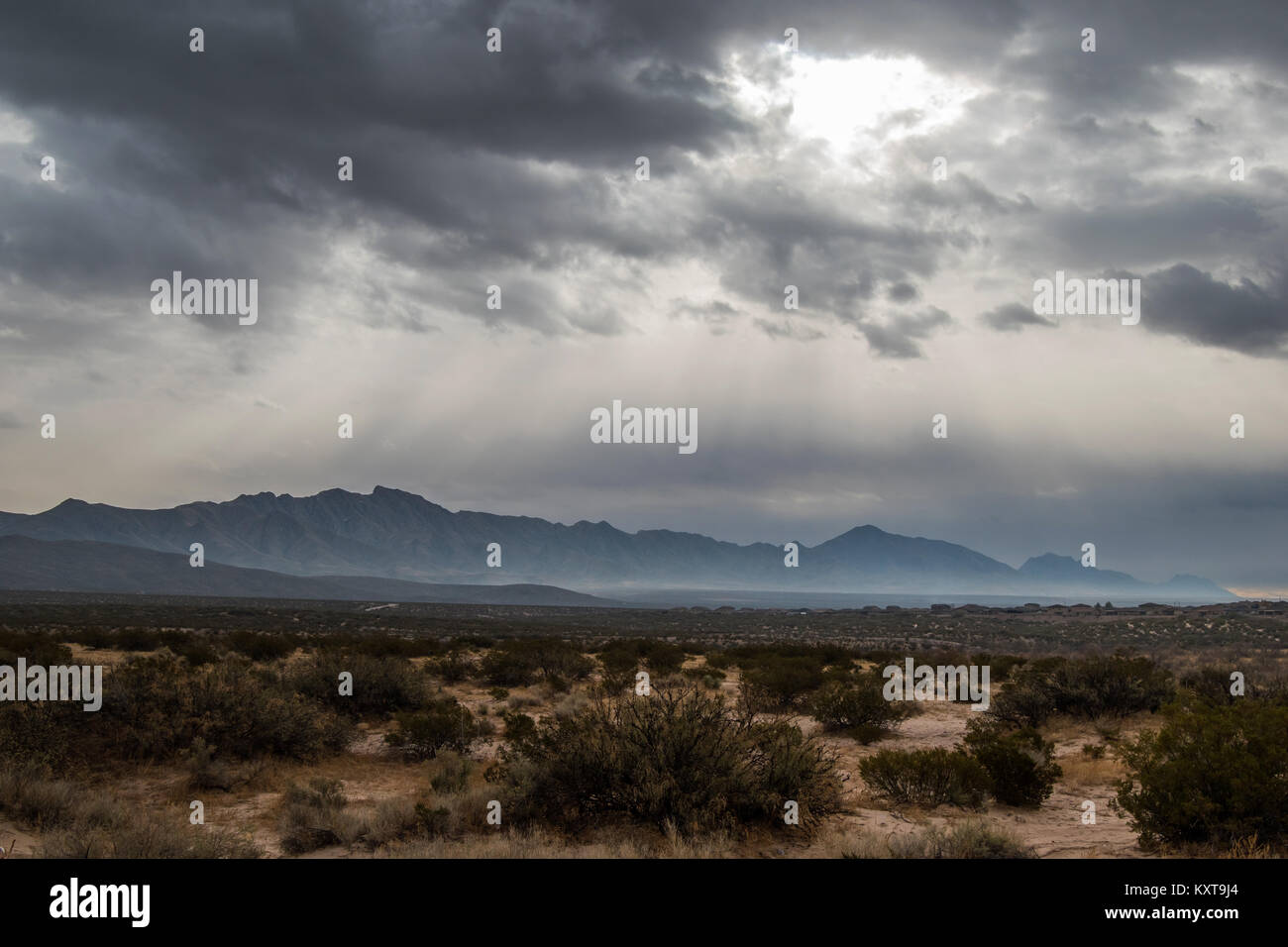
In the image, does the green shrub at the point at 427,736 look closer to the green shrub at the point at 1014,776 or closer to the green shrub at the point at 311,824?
the green shrub at the point at 311,824

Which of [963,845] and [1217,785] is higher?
[1217,785]

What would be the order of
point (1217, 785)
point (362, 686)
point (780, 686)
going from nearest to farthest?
point (1217, 785) → point (362, 686) → point (780, 686)

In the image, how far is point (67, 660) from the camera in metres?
18.7

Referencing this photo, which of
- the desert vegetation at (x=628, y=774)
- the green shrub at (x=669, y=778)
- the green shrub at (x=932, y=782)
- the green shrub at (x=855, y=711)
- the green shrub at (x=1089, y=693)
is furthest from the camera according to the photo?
the green shrub at (x=855, y=711)

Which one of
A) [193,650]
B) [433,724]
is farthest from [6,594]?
[433,724]

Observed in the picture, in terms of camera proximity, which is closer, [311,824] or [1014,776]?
[311,824]

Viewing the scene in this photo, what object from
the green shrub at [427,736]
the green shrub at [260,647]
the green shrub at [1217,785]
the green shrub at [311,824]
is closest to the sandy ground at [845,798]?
the green shrub at [311,824]

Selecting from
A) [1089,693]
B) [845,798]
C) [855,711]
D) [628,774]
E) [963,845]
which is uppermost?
[628,774]

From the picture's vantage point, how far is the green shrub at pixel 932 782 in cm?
1045

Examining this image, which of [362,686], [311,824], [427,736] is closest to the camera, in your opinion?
[311,824]

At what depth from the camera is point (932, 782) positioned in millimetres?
10594

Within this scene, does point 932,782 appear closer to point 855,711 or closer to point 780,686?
point 855,711

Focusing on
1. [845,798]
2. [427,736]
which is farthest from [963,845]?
[427,736]
